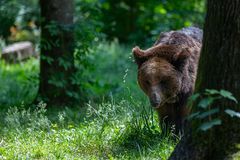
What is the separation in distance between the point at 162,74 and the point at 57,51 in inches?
127

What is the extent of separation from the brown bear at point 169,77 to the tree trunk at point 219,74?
4.73ft

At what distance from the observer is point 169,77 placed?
6.33 m

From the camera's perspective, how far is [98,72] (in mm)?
12727

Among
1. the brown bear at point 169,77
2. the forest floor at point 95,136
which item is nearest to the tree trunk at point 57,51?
the forest floor at point 95,136

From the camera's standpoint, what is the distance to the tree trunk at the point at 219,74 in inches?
180

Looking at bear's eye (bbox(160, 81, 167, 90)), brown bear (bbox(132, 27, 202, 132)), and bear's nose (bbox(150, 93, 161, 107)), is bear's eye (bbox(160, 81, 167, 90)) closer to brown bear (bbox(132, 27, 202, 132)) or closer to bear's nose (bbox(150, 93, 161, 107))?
brown bear (bbox(132, 27, 202, 132))

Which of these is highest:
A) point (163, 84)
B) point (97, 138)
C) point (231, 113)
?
point (231, 113)

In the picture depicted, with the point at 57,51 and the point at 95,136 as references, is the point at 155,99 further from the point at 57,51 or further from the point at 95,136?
the point at 57,51

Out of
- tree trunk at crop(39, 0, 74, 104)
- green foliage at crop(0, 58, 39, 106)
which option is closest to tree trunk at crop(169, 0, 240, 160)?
tree trunk at crop(39, 0, 74, 104)

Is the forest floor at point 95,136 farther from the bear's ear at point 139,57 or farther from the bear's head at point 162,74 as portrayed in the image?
the bear's head at point 162,74

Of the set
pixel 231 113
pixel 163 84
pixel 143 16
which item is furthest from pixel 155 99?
pixel 143 16

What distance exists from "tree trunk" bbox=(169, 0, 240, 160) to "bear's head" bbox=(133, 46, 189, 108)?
1.44 metres

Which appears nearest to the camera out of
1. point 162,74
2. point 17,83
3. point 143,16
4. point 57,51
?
point 162,74

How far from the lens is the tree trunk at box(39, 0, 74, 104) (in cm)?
899
